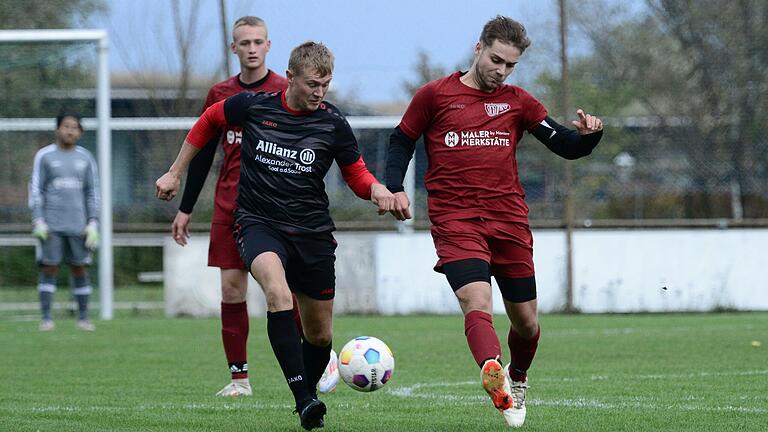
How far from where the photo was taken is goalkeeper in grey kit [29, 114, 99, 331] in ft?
42.7

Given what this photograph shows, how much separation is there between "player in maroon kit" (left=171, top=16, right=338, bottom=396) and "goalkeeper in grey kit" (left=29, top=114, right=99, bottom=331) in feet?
18.8

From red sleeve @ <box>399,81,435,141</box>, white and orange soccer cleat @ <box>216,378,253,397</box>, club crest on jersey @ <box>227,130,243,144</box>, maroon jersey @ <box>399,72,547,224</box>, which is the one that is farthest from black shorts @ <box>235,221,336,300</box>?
club crest on jersey @ <box>227,130,243,144</box>

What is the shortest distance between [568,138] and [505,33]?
71 centimetres

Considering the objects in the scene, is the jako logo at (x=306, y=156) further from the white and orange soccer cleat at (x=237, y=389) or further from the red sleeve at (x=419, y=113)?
the white and orange soccer cleat at (x=237, y=389)

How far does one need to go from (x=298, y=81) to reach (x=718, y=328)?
6.89m

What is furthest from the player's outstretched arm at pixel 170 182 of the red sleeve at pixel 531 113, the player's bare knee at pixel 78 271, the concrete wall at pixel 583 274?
the concrete wall at pixel 583 274

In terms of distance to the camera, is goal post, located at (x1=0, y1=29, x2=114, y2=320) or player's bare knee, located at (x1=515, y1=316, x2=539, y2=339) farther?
goal post, located at (x1=0, y1=29, x2=114, y2=320)

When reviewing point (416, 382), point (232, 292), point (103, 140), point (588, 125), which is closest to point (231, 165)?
point (232, 292)

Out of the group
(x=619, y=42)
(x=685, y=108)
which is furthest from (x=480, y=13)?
(x=685, y=108)

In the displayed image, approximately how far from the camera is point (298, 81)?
6.01 m

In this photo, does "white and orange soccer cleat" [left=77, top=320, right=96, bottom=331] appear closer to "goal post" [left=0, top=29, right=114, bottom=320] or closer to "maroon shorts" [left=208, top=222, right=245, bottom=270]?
"goal post" [left=0, top=29, right=114, bottom=320]

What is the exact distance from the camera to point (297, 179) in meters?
6.07

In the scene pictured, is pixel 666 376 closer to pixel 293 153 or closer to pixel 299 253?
pixel 299 253

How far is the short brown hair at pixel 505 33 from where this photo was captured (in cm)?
607
